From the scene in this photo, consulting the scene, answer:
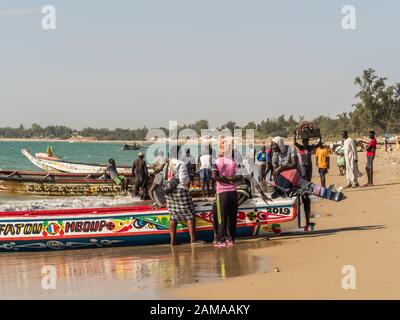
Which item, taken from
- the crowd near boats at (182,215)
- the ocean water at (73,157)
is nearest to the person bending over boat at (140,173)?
the crowd near boats at (182,215)

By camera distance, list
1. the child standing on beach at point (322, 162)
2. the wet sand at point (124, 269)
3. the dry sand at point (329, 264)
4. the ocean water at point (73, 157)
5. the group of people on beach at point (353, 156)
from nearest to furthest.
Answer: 1. the dry sand at point (329, 264)
2. the wet sand at point (124, 269)
3. the child standing on beach at point (322, 162)
4. the group of people on beach at point (353, 156)
5. the ocean water at point (73, 157)

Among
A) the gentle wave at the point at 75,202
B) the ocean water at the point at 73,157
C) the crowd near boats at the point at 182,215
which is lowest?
the gentle wave at the point at 75,202

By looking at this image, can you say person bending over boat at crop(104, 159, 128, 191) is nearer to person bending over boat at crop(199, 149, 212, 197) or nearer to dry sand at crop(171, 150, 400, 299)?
person bending over boat at crop(199, 149, 212, 197)

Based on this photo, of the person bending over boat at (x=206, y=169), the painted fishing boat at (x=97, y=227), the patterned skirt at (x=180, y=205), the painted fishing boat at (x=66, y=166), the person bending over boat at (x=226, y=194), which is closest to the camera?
the person bending over boat at (x=226, y=194)

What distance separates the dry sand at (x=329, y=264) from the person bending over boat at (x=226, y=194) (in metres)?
0.90

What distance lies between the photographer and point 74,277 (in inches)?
376

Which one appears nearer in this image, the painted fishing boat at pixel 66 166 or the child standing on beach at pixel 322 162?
the child standing on beach at pixel 322 162

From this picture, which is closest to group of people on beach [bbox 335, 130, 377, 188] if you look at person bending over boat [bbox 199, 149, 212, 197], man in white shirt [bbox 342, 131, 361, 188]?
man in white shirt [bbox 342, 131, 361, 188]

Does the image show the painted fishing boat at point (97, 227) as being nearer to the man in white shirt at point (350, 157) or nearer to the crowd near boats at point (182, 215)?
the crowd near boats at point (182, 215)

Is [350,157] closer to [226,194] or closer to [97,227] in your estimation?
[226,194]

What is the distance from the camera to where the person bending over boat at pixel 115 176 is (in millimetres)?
24802

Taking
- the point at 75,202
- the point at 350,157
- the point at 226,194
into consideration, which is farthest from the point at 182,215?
the point at 75,202

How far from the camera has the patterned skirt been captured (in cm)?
1185
